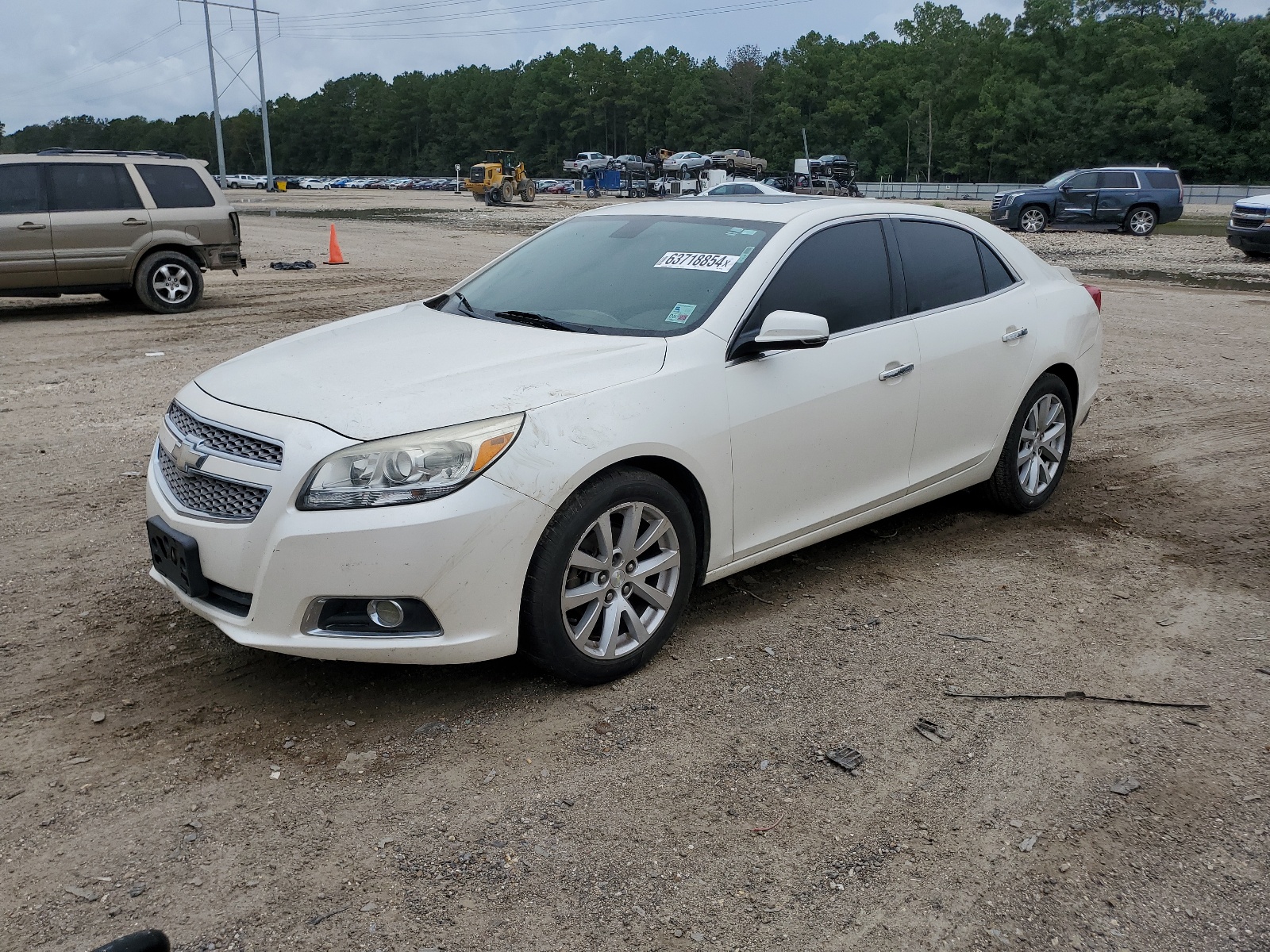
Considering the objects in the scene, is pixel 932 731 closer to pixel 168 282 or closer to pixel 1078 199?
pixel 168 282

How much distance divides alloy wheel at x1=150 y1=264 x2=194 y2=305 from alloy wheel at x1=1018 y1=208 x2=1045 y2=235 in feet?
71.6

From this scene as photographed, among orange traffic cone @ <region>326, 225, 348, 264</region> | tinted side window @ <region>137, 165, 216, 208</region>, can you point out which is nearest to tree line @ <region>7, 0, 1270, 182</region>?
orange traffic cone @ <region>326, 225, 348, 264</region>

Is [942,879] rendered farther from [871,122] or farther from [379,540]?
[871,122]

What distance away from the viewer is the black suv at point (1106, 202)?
27703 mm

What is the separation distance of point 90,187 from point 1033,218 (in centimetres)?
2314

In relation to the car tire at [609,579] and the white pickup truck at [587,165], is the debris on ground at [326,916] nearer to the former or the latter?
the car tire at [609,579]

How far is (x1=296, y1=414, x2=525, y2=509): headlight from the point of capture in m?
3.43

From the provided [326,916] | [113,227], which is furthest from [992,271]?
[113,227]

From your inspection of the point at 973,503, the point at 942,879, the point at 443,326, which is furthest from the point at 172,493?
the point at 973,503

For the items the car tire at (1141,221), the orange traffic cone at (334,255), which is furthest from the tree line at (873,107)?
the orange traffic cone at (334,255)

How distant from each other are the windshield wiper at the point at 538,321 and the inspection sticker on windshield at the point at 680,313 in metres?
0.30

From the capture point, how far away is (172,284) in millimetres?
13523

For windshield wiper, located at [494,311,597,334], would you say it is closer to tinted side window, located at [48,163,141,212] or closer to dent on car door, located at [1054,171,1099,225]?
tinted side window, located at [48,163,141,212]

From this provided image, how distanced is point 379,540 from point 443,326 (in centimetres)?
145
